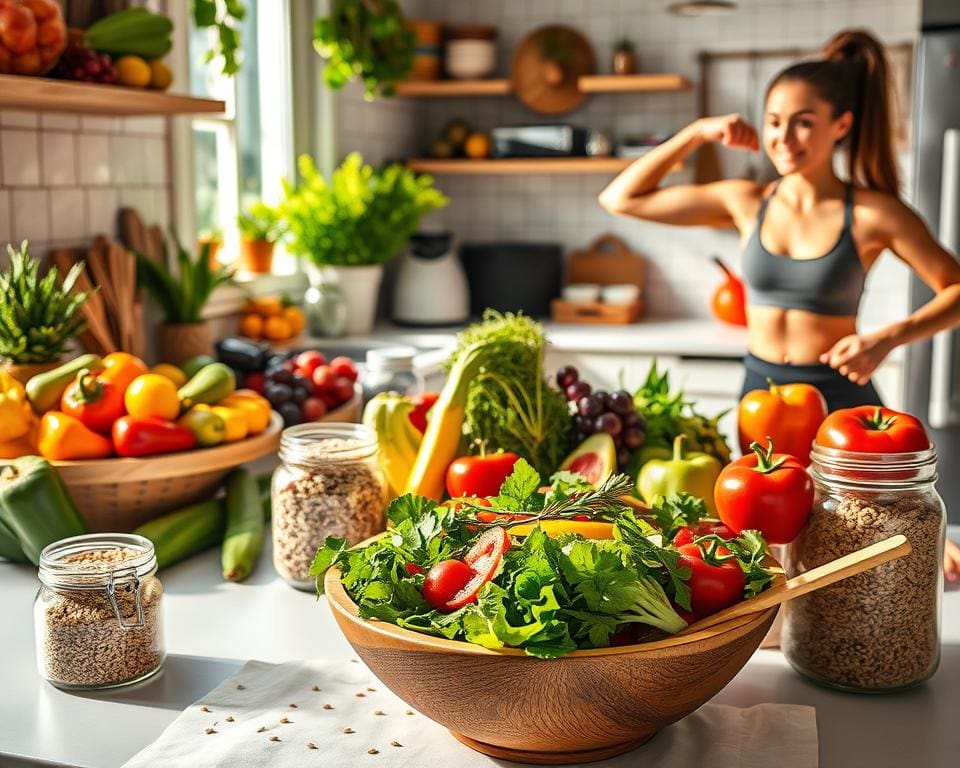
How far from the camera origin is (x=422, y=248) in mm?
3809

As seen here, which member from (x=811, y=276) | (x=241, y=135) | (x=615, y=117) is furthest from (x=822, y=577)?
(x=615, y=117)

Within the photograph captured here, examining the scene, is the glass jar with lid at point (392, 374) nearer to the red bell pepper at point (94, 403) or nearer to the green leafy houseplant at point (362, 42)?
the red bell pepper at point (94, 403)

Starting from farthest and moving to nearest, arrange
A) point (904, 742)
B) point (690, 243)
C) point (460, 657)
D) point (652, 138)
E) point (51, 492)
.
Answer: point (690, 243) → point (652, 138) → point (51, 492) → point (904, 742) → point (460, 657)

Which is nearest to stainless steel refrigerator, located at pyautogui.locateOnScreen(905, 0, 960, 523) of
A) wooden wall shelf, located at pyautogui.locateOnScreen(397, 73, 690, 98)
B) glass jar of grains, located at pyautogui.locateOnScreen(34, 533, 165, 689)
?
wooden wall shelf, located at pyautogui.locateOnScreen(397, 73, 690, 98)

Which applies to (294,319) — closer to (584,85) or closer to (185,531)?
(584,85)

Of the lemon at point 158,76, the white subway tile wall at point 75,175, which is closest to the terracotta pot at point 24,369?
the white subway tile wall at point 75,175

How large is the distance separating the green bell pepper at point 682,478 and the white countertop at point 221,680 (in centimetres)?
21

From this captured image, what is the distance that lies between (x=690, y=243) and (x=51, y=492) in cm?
311

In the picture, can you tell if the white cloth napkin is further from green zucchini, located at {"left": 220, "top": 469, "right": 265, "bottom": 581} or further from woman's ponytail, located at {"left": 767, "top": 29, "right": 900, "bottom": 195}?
woman's ponytail, located at {"left": 767, "top": 29, "right": 900, "bottom": 195}

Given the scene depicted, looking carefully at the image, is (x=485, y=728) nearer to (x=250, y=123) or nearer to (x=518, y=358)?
(x=518, y=358)

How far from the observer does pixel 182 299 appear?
2.65 m

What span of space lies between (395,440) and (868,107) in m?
1.33

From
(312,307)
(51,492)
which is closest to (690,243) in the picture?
(312,307)

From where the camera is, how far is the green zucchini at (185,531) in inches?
54.4
